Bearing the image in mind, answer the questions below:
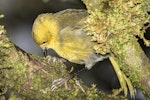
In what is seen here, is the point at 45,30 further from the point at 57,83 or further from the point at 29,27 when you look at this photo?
the point at 29,27

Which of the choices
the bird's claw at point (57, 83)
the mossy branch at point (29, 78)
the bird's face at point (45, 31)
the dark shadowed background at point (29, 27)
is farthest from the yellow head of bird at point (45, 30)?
the dark shadowed background at point (29, 27)

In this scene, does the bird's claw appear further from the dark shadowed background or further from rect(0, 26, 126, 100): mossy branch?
the dark shadowed background

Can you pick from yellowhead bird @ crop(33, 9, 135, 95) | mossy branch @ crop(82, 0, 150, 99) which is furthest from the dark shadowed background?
mossy branch @ crop(82, 0, 150, 99)

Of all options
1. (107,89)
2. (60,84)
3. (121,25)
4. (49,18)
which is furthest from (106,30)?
(107,89)

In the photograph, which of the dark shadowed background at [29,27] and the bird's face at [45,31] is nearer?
the bird's face at [45,31]

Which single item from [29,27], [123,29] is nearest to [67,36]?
[123,29]

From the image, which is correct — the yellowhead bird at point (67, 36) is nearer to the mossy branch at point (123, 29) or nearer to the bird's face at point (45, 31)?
the bird's face at point (45, 31)

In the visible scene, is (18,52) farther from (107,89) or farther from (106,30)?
(107,89)
